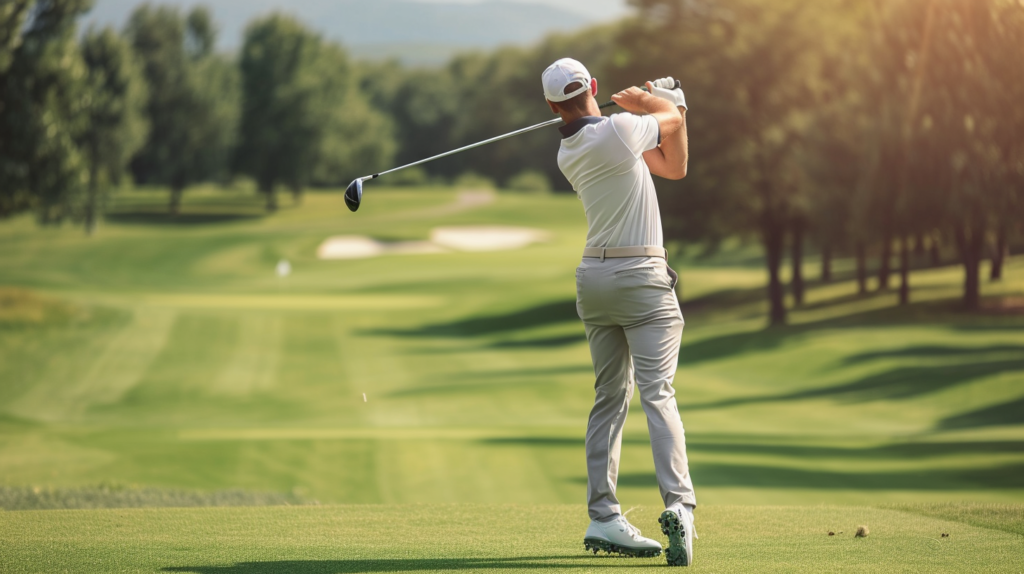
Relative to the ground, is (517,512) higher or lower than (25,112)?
lower

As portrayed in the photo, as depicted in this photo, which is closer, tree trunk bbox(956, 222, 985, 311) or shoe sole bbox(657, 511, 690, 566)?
shoe sole bbox(657, 511, 690, 566)

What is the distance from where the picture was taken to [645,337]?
16.3 feet

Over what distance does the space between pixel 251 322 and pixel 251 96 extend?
42.6 meters

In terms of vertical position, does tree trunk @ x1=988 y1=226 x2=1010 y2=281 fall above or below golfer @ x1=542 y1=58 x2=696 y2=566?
below

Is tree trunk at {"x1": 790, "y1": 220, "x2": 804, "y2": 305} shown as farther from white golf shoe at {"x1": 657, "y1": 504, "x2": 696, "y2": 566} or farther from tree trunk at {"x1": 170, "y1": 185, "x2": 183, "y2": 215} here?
tree trunk at {"x1": 170, "y1": 185, "x2": 183, "y2": 215}

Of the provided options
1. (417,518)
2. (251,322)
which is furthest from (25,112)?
(417,518)

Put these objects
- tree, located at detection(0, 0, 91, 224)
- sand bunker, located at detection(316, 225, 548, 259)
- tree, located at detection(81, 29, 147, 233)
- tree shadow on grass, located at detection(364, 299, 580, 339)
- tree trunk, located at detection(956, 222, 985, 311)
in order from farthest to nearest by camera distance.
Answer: tree, located at detection(81, 29, 147, 233) → sand bunker, located at detection(316, 225, 548, 259) → tree shadow on grass, located at detection(364, 299, 580, 339) → tree, located at detection(0, 0, 91, 224) → tree trunk, located at detection(956, 222, 985, 311)

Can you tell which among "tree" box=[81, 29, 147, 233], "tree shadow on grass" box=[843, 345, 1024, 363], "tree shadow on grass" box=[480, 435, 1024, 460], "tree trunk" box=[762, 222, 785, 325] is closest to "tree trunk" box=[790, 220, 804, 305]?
"tree trunk" box=[762, 222, 785, 325]

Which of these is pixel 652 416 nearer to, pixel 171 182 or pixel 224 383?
pixel 224 383

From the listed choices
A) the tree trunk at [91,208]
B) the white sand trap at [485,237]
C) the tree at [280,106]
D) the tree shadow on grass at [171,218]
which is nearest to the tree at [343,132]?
the tree at [280,106]

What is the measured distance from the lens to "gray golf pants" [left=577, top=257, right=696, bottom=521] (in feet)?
16.0

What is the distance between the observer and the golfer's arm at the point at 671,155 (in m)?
5.16

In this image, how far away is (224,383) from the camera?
22578 mm

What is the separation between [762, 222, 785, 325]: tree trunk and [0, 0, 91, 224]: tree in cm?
2030
